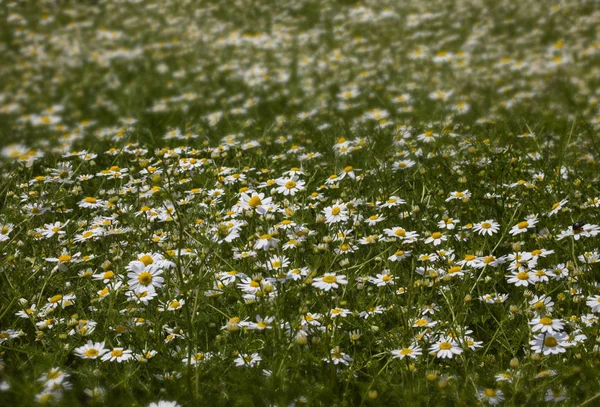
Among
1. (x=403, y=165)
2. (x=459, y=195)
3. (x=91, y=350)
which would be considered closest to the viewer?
(x=91, y=350)

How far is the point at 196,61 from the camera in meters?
7.81

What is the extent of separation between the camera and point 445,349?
7.29ft

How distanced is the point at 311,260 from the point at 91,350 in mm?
984

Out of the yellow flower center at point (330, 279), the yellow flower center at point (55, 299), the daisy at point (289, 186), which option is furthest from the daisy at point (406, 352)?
the yellow flower center at point (55, 299)

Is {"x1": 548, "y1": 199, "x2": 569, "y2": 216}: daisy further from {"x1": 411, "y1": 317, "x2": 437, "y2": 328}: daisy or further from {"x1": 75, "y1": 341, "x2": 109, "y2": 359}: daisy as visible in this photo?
{"x1": 75, "y1": 341, "x2": 109, "y2": 359}: daisy

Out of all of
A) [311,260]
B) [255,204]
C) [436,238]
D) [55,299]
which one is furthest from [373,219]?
[55,299]

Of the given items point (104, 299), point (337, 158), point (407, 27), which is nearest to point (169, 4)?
point (407, 27)

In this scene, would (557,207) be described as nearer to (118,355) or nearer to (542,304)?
(542,304)

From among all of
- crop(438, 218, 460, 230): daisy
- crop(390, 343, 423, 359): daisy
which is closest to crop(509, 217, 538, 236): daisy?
crop(438, 218, 460, 230): daisy

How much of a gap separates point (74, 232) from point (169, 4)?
826cm

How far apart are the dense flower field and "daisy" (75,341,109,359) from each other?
1 centimetres

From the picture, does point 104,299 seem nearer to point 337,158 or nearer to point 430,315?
point 430,315

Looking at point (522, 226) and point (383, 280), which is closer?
point (383, 280)

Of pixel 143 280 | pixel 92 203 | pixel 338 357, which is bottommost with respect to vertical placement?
pixel 338 357
